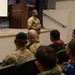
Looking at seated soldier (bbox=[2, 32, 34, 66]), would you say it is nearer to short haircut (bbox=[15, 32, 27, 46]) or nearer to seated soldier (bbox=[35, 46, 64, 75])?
short haircut (bbox=[15, 32, 27, 46])

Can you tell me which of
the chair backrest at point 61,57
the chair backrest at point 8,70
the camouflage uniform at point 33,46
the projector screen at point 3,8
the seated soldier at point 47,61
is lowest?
the chair backrest at point 61,57

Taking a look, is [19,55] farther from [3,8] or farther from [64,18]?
[64,18]

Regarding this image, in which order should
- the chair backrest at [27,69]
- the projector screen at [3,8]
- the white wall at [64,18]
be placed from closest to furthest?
the chair backrest at [27,69], the projector screen at [3,8], the white wall at [64,18]

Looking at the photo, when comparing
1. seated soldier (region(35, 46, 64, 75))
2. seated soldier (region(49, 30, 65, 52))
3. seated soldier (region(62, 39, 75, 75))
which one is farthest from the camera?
seated soldier (region(49, 30, 65, 52))

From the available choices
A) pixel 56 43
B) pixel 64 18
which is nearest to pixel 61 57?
pixel 56 43

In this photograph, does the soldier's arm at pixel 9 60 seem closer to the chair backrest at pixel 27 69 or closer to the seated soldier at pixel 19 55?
the seated soldier at pixel 19 55

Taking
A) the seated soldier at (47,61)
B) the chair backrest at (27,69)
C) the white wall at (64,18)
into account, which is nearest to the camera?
the seated soldier at (47,61)

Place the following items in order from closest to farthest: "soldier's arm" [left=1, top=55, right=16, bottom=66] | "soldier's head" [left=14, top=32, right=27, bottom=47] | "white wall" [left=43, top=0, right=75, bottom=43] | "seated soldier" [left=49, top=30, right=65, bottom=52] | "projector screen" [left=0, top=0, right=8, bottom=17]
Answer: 1. "soldier's arm" [left=1, top=55, right=16, bottom=66]
2. "soldier's head" [left=14, top=32, right=27, bottom=47]
3. "seated soldier" [left=49, top=30, right=65, bottom=52]
4. "projector screen" [left=0, top=0, right=8, bottom=17]
5. "white wall" [left=43, top=0, right=75, bottom=43]

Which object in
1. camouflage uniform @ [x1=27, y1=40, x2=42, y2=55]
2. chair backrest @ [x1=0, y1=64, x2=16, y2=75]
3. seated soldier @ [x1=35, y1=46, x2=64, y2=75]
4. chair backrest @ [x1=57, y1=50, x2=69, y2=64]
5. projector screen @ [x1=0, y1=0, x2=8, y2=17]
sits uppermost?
projector screen @ [x1=0, y1=0, x2=8, y2=17]

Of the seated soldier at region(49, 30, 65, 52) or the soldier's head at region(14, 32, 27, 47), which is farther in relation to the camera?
the seated soldier at region(49, 30, 65, 52)

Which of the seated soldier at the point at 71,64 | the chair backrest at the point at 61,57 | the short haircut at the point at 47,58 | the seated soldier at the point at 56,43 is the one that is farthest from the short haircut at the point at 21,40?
the short haircut at the point at 47,58

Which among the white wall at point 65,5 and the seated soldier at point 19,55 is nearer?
the seated soldier at point 19,55

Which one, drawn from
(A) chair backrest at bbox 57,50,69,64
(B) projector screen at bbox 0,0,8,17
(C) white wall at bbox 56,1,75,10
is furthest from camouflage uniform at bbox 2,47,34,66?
(C) white wall at bbox 56,1,75,10

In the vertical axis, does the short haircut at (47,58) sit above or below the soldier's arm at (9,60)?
above
